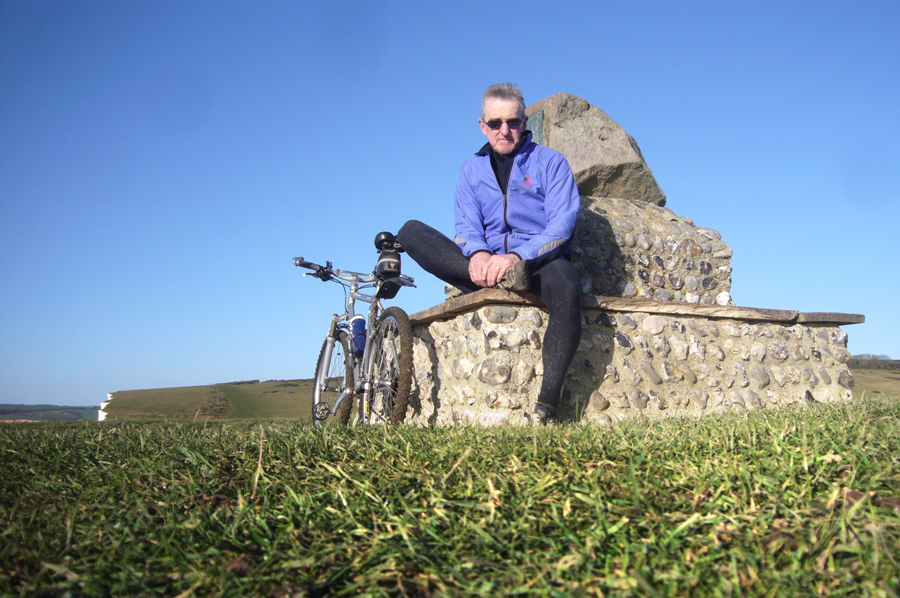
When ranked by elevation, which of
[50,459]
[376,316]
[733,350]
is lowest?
[50,459]

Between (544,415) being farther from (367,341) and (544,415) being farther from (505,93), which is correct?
(505,93)

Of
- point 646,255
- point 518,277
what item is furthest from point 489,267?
point 646,255

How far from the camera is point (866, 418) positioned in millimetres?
2600

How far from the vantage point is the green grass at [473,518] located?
4.16 feet

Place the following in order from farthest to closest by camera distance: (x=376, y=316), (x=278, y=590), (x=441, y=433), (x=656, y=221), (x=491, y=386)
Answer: (x=656, y=221), (x=376, y=316), (x=491, y=386), (x=441, y=433), (x=278, y=590)

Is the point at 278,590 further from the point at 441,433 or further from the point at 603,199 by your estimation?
the point at 603,199

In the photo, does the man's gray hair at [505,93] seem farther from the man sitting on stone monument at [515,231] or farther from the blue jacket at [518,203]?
the blue jacket at [518,203]

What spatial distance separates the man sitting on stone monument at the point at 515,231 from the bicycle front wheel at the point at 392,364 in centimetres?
47

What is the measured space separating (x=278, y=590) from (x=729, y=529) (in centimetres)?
107

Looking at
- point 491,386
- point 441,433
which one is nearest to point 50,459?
point 441,433

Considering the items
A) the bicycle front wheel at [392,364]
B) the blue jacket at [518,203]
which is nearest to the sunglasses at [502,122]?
the blue jacket at [518,203]

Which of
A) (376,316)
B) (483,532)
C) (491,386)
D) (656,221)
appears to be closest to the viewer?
(483,532)

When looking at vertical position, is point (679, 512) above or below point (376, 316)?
below

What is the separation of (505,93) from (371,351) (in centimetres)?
201
